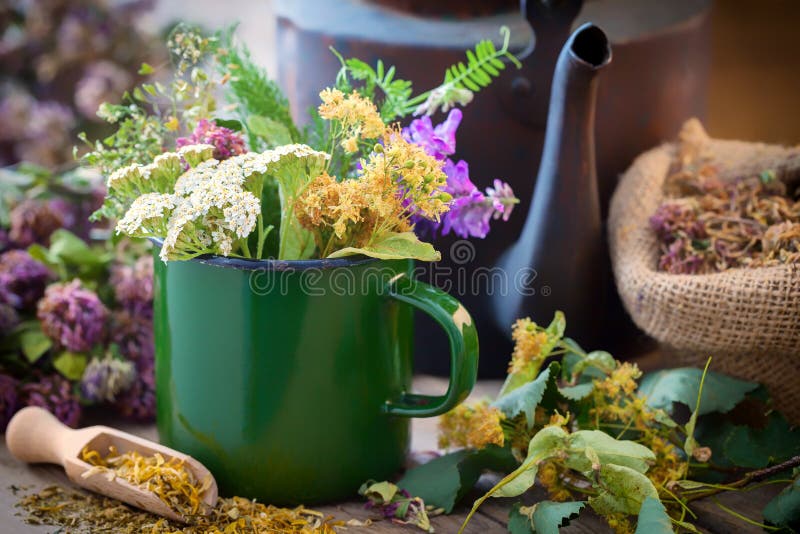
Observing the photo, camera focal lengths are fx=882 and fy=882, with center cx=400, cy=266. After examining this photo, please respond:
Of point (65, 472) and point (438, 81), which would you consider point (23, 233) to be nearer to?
point (65, 472)

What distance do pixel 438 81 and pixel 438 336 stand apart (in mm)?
252

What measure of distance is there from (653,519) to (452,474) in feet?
0.56

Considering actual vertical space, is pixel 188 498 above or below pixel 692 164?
below

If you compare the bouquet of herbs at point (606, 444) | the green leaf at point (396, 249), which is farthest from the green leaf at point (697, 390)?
the green leaf at point (396, 249)

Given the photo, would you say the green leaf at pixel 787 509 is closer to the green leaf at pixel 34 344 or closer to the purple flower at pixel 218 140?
the purple flower at pixel 218 140

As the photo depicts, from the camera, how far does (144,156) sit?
71 cm

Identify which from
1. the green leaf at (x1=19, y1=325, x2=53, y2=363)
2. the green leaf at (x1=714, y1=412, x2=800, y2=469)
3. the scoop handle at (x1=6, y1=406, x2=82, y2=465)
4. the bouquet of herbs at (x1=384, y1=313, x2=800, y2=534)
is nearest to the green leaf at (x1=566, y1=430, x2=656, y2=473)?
the bouquet of herbs at (x1=384, y1=313, x2=800, y2=534)

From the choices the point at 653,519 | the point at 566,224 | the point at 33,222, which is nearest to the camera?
the point at 653,519

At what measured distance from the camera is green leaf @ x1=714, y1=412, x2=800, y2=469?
0.67 m

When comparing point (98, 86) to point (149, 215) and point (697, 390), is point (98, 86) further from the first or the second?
point (697, 390)

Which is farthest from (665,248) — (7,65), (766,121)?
(7,65)

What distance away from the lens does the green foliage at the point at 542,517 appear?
0.58 m

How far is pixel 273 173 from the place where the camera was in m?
0.60

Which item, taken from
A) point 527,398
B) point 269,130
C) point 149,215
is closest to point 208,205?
point 149,215
